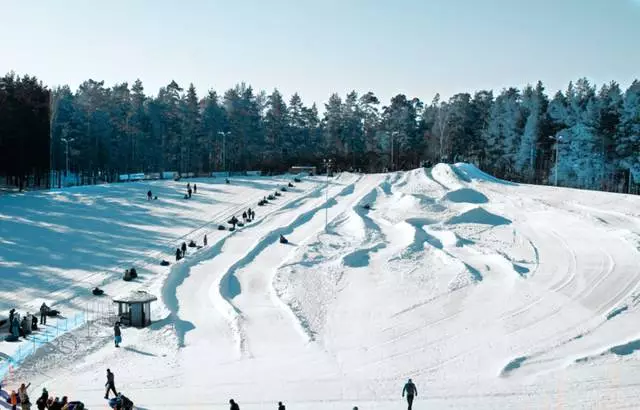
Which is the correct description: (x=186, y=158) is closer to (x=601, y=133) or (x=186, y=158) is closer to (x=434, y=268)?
(x=601, y=133)

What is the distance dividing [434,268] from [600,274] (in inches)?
350

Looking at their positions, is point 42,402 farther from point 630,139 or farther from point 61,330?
point 630,139

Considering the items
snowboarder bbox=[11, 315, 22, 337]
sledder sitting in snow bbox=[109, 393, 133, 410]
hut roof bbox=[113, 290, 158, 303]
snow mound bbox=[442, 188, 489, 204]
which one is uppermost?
snow mound bbox=[442, 188, 489, 204]

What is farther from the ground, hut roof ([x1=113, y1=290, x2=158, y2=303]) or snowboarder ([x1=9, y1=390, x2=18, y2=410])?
hut roof ([x1=113, y1=290, x2=158, y2=303])

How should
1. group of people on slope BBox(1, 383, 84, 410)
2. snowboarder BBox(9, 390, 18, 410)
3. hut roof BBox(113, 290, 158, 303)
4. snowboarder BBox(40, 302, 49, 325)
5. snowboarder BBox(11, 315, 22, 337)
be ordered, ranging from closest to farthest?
group of people on slope BBox(1, 383, 84, 410), snowboarder BBox(9, 390, 18, 410), snowboarder BBox(11, 315, 22, 337), hut roof BBox(113, 290, 158, 303), snowboarder BBox(40, 302, 49, 325)

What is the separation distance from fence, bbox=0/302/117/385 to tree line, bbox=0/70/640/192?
4434 centimetres

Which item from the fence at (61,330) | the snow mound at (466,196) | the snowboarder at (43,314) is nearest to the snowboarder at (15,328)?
the fence at (61,330)

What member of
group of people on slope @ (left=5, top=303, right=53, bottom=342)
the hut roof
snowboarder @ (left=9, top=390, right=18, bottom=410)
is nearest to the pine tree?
the hut roof

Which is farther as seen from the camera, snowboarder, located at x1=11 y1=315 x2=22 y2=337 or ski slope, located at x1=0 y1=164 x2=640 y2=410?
snowboarder, located at x1=11 y1=315 x2=22 y2=337

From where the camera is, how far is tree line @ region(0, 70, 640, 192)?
85.4 m

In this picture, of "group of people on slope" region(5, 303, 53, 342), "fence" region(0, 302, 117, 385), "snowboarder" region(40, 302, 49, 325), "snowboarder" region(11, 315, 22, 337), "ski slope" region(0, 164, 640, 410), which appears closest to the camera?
"ski slope" region(0, 164, 640, 410)

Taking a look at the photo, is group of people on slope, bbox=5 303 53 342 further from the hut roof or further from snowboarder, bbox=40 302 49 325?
the hut roof

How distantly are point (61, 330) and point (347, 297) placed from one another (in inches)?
523

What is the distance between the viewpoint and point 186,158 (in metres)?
110
